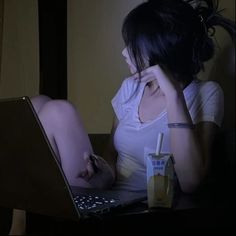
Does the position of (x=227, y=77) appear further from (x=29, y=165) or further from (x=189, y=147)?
(x=29, y=165)

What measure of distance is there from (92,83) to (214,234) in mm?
544

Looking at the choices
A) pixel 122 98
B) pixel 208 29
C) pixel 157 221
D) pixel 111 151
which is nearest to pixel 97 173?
pixel 111 151

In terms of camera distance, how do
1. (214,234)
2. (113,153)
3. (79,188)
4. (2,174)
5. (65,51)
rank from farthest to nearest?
1. (65,51)
2. (113,153)
3. (79,188)
4. (2,174)
5. (214,234)

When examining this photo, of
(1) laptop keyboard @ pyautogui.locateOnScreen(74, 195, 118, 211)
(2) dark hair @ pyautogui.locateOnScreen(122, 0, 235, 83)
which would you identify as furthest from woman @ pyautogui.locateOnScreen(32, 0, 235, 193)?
(1) laptop keyboard @ pyautogui.locateOnScreen(74, 195, 118, 211)

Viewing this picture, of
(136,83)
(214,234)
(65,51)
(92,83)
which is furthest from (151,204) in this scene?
(65,51)

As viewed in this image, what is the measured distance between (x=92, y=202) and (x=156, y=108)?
0.95 feet

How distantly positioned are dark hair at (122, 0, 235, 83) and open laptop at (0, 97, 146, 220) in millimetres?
294

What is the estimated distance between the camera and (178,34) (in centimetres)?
88

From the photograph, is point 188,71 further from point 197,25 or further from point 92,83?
point 92,83

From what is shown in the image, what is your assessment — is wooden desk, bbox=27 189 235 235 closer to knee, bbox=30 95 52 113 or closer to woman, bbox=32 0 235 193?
woman, bbox=32 0 235 193

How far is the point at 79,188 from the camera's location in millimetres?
917

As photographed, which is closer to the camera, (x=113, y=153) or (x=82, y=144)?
(x=82, y=144)

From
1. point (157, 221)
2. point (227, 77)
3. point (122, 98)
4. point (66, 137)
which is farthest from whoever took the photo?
point (122, 98)

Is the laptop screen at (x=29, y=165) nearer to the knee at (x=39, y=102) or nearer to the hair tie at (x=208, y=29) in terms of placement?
the knee at (x=39, y=102)
